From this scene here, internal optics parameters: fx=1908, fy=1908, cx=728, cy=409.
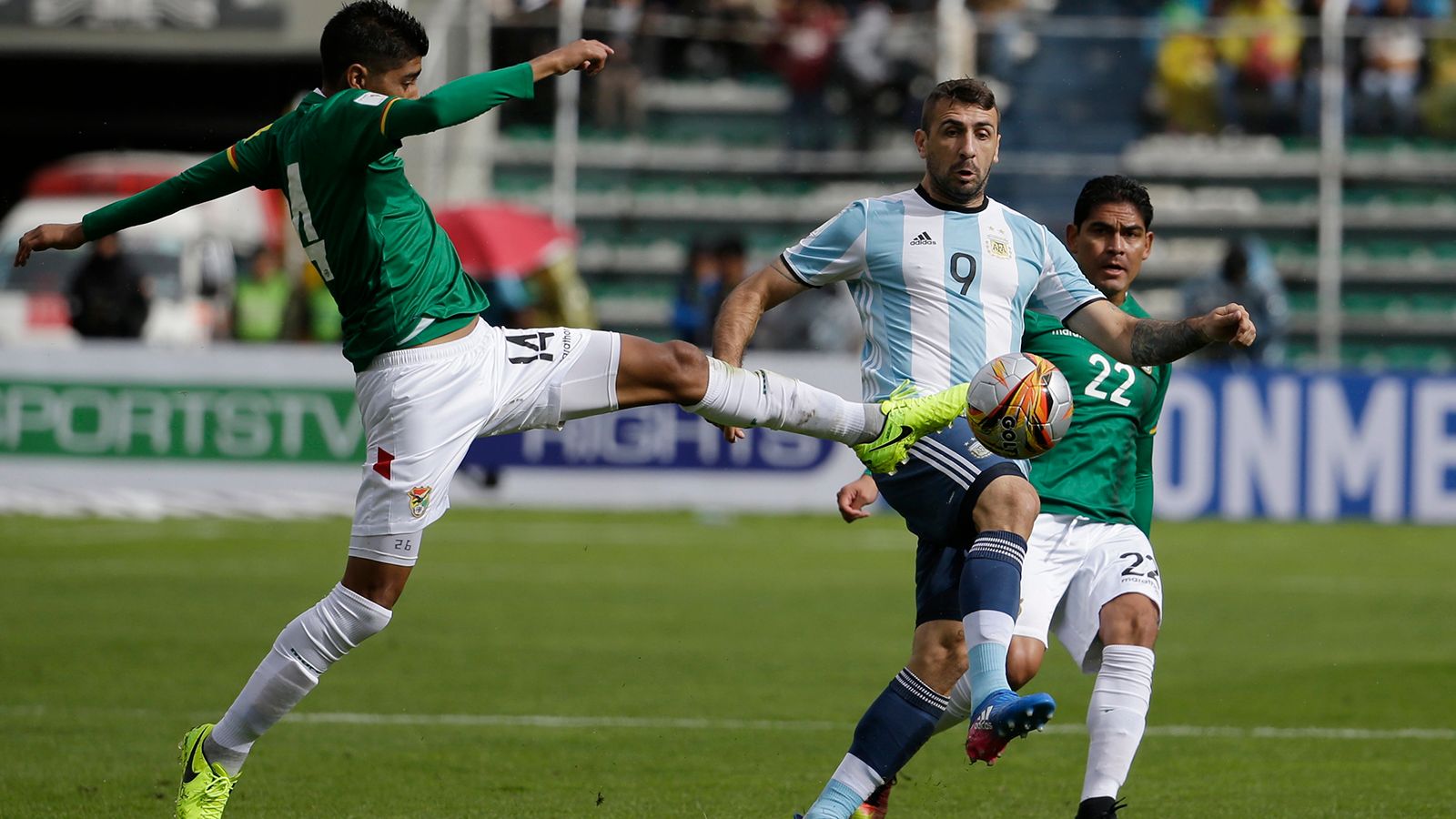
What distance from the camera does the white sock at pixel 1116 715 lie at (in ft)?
18.7

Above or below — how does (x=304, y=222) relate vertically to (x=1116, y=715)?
above

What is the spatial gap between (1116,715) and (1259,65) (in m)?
17.0

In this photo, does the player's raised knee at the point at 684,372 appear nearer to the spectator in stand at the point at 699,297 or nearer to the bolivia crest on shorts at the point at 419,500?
the bolivia crest on shorts at the point at 419,500

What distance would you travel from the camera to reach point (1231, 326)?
5.50 meters

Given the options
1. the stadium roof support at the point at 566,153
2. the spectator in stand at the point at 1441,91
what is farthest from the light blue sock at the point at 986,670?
the spectator in stand at the point at 1441,91

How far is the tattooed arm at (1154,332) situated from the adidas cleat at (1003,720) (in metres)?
1.23

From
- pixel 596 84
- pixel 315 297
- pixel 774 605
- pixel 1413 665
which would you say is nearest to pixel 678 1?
pixel 596 84

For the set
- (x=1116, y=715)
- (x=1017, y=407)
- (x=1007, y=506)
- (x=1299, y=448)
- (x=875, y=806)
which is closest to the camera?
(x=1017, y=407)

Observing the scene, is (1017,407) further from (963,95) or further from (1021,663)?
(963,95)

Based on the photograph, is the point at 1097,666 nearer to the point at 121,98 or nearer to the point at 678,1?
the point at 678,1

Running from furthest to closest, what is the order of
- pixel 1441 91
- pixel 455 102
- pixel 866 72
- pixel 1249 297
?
pixel 866 72
pixel 1441 91
pixel 1249 297
pixel 455 102

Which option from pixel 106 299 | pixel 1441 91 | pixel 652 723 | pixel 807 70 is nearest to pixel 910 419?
pixel 652 723

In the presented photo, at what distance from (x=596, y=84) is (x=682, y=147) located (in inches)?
59.2

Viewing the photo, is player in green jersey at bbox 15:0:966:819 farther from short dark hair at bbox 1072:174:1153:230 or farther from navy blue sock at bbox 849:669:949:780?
short dark hair at bbox 1072:174:1153:230
